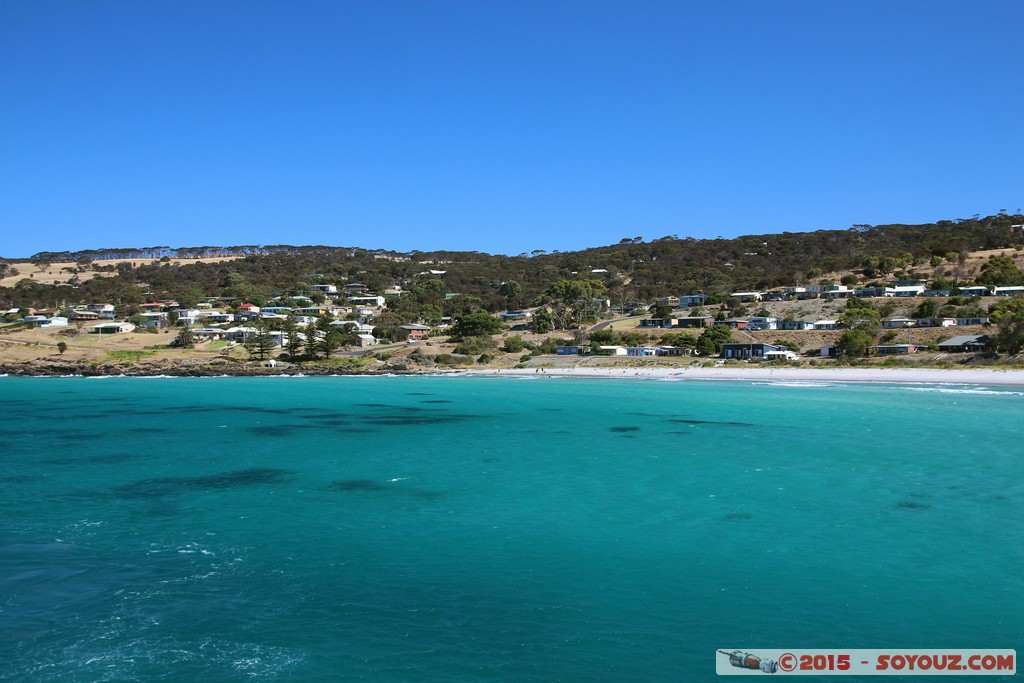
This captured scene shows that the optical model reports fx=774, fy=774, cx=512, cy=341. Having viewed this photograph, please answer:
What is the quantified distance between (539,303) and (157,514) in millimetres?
82537

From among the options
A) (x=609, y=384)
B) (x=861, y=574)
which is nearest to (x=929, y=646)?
(x=861, y=574)

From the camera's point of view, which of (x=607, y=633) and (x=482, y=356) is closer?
(x=607, y=633)

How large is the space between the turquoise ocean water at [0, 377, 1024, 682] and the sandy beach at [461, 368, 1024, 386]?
22.3m

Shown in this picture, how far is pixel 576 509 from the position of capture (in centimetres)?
1848

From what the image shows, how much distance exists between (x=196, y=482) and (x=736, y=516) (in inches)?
571

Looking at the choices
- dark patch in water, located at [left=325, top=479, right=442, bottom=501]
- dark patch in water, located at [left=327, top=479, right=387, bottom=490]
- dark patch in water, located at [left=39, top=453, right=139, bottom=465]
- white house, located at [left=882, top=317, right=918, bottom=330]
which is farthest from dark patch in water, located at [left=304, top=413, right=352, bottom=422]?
white house, located at [left=882, top=317, right=918, bottom=330]

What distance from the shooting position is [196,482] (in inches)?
853

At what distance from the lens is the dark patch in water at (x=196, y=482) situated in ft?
66.6

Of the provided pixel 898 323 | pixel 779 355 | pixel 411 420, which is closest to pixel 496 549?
pixel 411 420

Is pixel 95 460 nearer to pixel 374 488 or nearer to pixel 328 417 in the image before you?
pixel 374 488

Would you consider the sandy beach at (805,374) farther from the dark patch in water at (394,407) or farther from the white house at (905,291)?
the white house at (905,291)

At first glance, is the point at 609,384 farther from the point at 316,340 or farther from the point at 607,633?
the point at 607,633

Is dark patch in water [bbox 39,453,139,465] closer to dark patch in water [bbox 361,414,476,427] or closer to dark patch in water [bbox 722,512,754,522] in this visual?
dark patch in water [bbox 361,414,476,427]

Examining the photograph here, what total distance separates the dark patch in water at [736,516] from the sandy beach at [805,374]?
133 feet
